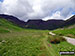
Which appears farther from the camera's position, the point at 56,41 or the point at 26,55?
the point at 56,41

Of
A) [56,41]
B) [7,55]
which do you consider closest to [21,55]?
[7,55]

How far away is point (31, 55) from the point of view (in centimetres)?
2091

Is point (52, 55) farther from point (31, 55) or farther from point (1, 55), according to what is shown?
point (1, 55)

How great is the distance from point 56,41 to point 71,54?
17.7m

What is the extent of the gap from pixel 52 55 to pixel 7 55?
29.4ft

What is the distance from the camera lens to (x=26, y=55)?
20.8 meters

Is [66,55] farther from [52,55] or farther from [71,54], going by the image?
[52,55]

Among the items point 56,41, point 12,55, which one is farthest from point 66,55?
point 56,41

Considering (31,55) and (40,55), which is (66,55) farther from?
(31,55)

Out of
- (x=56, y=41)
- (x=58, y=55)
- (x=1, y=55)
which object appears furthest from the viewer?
(x=56, y=41)

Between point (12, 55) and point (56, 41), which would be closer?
point (12, 55)

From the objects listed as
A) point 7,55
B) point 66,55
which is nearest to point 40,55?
point 66,55

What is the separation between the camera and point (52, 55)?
20219 millimetres

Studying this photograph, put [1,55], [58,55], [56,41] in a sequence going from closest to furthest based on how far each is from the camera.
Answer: [58,55]
[1,55]
[56,41]
